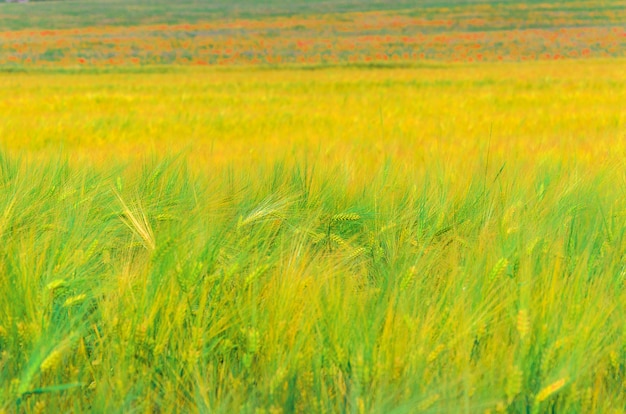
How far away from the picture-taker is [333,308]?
1073 mm

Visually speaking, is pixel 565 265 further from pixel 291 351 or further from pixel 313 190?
pixel 313 190

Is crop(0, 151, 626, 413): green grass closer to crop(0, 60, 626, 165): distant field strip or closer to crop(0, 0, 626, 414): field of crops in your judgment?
crop(0, 0, 626, 414): field of crops

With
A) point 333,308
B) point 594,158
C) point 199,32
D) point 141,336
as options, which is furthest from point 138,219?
point 199,32

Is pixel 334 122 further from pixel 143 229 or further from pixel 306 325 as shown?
pixel 306 325

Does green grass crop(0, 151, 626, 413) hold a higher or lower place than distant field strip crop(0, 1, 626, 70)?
higher

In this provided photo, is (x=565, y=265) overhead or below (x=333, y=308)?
below

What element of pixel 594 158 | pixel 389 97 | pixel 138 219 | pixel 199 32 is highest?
pixel 138 219

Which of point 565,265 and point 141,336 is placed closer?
point 141,336

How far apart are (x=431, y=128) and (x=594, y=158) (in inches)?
66.2

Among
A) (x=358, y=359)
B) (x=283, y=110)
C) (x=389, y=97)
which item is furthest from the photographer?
(x=389, y=97)

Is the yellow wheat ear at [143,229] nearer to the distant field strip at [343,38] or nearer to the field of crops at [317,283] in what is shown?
the field of crops at [317,283]

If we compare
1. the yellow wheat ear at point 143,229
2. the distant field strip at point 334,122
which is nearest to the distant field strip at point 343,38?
the distant field strip at point 334,122

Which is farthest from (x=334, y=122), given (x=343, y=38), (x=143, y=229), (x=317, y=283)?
(x=343, y=38)

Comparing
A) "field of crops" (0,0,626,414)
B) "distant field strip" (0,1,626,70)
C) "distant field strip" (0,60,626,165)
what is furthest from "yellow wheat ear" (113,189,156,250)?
"distant field strip" (0,1,626,70)
